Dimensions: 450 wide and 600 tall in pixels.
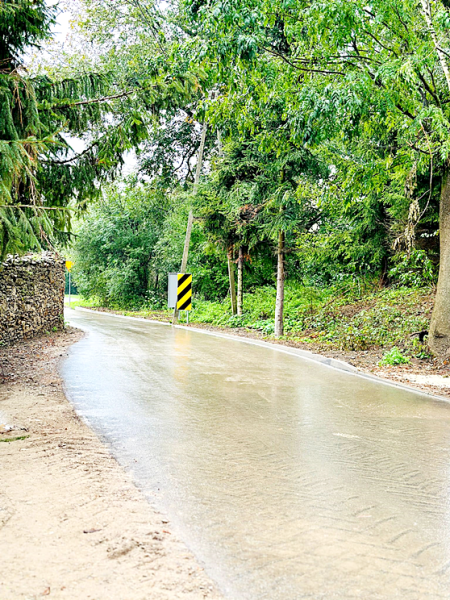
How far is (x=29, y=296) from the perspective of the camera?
15398 millimetres

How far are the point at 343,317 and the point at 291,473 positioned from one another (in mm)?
14621

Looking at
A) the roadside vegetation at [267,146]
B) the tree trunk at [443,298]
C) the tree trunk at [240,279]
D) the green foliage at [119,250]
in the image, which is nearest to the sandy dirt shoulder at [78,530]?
the roadside vegetation at [267,146]

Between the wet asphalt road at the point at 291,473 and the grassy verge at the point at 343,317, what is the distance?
15.9 ft

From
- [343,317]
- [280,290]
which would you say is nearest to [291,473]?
[280,290]

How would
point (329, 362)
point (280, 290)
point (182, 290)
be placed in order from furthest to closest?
1. point (182, 290)
2. point (280, 290)
3. point (329, 362)

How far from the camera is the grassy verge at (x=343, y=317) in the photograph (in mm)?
14781

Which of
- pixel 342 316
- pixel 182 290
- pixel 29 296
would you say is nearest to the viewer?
pixel 29 296

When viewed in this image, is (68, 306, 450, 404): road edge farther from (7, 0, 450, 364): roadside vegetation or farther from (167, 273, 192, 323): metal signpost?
(167, 273, 192, 323): metal signpost

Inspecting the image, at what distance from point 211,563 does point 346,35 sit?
9.92 m

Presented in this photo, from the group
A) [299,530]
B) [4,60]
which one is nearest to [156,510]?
[299,530]

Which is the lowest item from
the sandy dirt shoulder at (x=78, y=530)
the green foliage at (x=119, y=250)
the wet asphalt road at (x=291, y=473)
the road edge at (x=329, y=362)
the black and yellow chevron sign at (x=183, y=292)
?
the road edge at (x=329, y=362)

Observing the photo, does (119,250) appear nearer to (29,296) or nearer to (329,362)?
(29,296)

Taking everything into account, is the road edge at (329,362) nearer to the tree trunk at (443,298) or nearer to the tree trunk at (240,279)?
the tree trunk at (443,298)

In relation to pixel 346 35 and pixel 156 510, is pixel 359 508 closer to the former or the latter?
pixel 156 510
